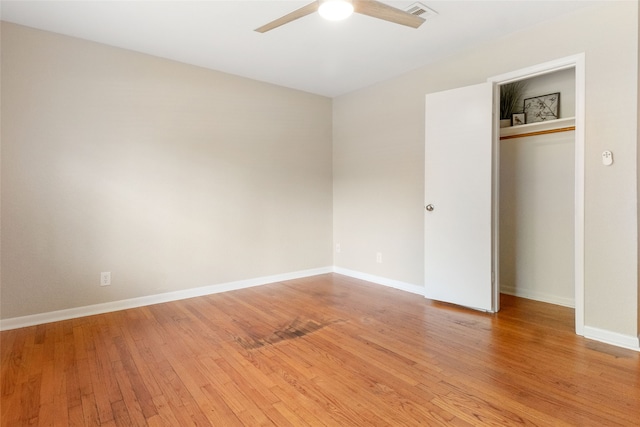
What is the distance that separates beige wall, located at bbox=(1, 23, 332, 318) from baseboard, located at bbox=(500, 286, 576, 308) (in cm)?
248

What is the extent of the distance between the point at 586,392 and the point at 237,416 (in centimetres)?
185

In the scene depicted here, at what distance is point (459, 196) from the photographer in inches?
126

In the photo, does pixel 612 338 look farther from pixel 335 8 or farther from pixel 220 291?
pixel 220 291

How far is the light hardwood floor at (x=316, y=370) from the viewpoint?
64.7 inches

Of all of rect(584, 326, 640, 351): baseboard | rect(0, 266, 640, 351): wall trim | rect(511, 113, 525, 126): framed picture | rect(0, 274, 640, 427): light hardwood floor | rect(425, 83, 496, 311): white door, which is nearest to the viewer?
rect(0, 274, 640, 427): light hardwood floor

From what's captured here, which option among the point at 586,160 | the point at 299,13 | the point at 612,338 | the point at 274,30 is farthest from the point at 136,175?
the point at 612,338

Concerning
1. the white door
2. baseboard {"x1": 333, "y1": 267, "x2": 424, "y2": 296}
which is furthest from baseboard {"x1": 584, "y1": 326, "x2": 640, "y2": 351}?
baseboard {"x1": 333, "y1": 267, "x2": 424, "y2": 296}

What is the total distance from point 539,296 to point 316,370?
270cm

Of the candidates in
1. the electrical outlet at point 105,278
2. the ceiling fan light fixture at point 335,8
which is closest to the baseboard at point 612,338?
the ceiling fan light fixture at point 335,8

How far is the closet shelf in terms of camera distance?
314cm

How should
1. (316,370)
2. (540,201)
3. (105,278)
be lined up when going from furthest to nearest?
(540,201)
(105,278)
(316,370)

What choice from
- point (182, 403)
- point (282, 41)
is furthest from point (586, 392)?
point (282, 41)

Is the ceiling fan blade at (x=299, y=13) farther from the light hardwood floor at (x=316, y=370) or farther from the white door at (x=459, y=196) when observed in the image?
the light hardwood floor at (x=316, y=370)

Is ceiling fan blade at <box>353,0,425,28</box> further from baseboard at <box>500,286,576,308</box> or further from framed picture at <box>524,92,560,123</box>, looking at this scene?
baseboard at <box>500,286,576,308</box>
